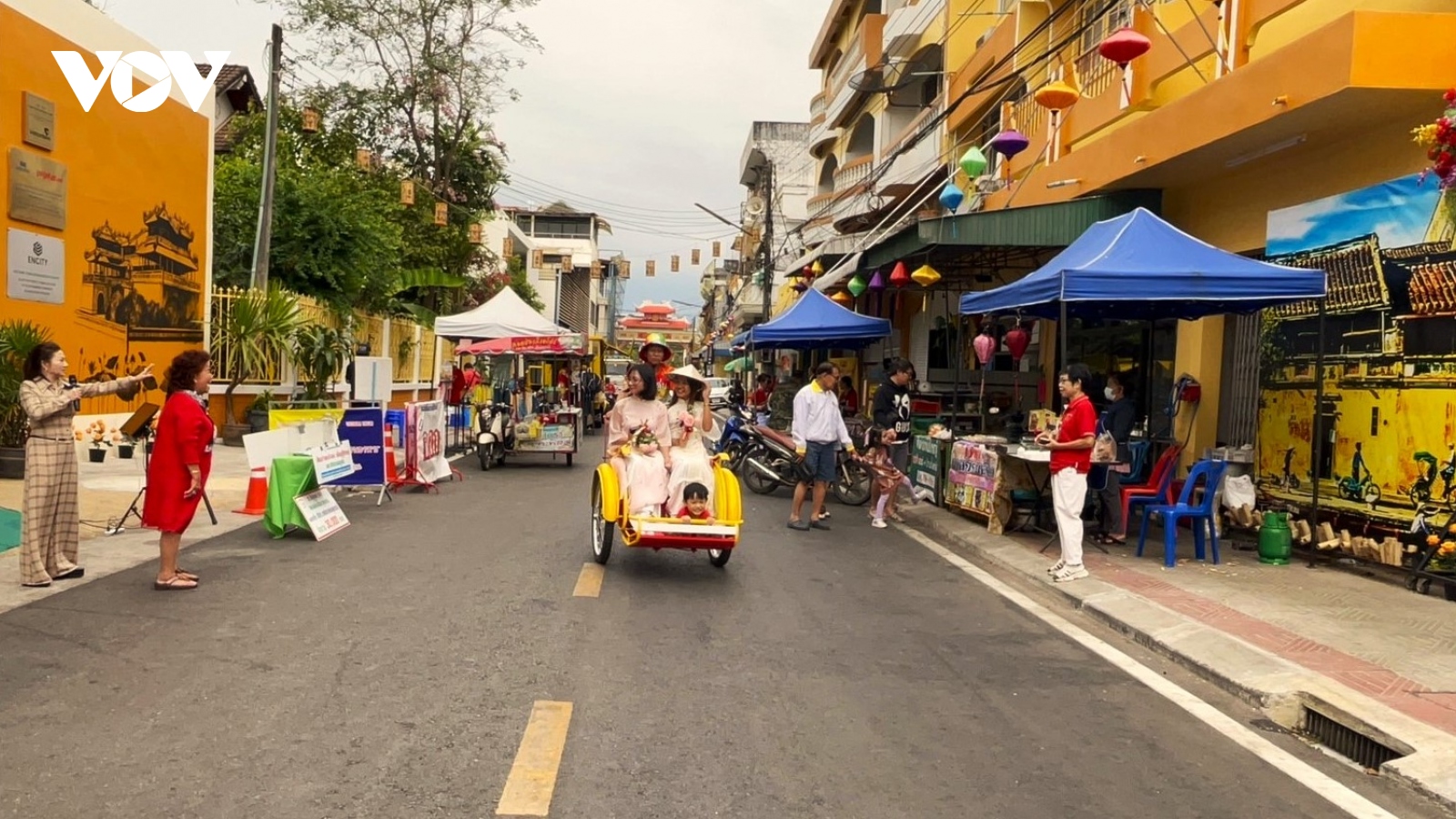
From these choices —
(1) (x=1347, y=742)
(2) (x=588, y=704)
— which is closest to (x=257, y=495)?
(2) (x=588, y=704)

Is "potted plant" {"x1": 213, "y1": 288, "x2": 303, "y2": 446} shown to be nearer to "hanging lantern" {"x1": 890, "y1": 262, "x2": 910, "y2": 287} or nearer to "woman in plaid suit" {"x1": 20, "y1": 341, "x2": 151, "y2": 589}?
"hanging lantern" {"x1": 890, "y1": 262, "x2": 910, "y2": 287}

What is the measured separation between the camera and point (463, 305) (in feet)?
129

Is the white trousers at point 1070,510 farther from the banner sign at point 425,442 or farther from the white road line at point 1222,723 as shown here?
the banner sign at point 425,442

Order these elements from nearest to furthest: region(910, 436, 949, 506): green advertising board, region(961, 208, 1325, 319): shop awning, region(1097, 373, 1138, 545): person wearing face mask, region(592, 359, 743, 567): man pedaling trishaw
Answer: region(592, 359, 743, 567): man pedaling trishaw, region(961, 208, 1325, 319): shop awning, region(1097, 373, 1138, 545): person wearing face mask, region(910, 436, 949, 506): green advertising board

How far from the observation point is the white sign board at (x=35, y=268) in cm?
1305

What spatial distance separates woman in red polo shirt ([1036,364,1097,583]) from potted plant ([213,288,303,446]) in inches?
550

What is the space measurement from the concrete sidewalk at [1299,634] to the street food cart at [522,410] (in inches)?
345

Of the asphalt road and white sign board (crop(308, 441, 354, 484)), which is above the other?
white sign board (crop(308, 441, 354, 484))

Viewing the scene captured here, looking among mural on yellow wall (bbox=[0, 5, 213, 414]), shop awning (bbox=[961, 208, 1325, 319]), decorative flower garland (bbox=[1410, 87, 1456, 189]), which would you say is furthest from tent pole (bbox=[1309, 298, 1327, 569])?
mural on yellow wall (bbox=[0, 5, 213, 414])

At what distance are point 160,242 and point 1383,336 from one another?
16414 millimetres

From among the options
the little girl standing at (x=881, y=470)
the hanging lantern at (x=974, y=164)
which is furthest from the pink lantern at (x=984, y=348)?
the little girl standing at (x=881, y=470)

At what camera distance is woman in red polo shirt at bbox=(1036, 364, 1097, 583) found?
8.79 meters

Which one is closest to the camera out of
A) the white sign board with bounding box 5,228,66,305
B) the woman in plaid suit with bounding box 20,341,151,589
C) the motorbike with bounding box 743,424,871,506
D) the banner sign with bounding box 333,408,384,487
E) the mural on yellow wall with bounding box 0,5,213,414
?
the woman in plaid suit with bounding box 20,341,151,589

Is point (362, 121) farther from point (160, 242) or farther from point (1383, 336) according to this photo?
point (1383, 336)
